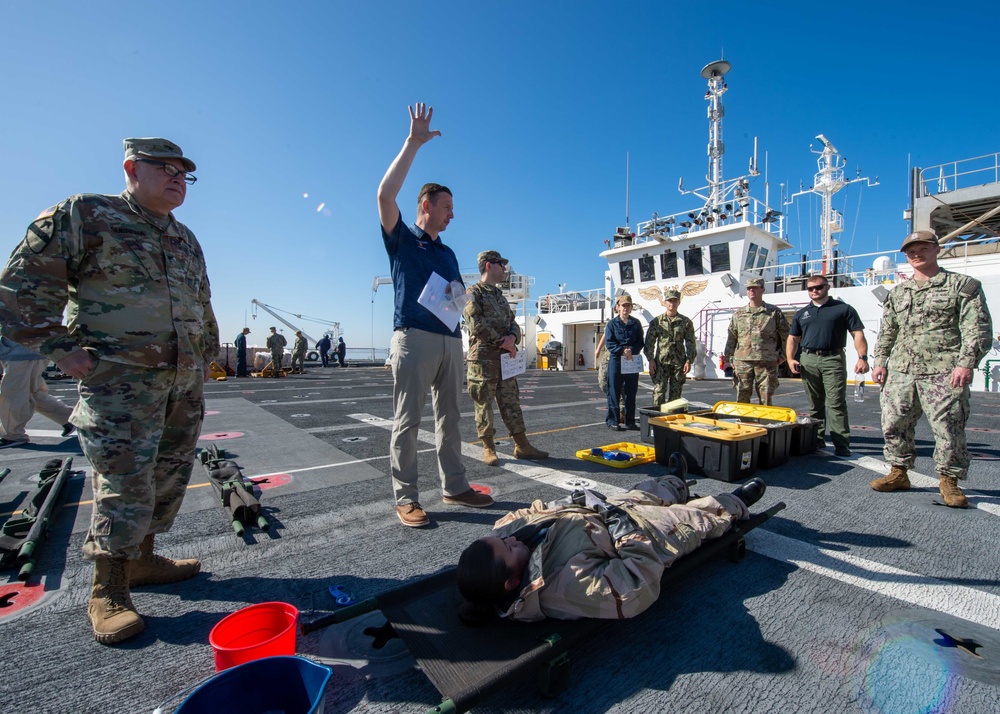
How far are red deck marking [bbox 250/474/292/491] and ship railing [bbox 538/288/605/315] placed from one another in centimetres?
2201

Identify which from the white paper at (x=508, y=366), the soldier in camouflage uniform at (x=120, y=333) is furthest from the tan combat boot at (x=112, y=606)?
the white paper at (x=508, y=366)

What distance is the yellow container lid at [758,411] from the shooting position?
4295 millimetres

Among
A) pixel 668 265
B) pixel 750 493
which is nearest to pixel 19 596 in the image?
pixel 750 493

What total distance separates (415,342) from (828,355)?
4271 millimetres

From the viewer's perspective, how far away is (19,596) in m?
1.87

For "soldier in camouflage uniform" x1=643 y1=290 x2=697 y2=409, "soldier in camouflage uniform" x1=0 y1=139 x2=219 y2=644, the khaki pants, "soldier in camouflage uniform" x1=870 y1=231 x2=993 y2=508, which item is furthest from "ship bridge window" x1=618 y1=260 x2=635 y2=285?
"soldier in camouflage uniform" x1=0 y1=139 x2=219 y2=644

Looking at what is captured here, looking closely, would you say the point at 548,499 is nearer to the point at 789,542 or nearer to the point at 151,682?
the point at 789,542

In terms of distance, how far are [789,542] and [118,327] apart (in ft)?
10.8

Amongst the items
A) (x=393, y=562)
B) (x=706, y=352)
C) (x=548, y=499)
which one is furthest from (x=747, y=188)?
(x=393, y=562)

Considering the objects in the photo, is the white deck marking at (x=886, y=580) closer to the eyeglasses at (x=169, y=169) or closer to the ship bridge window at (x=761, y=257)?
the eyeglasses at (x=169, y=169)

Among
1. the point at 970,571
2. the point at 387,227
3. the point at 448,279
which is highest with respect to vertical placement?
the point at 387,227

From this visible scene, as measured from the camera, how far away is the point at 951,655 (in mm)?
1475

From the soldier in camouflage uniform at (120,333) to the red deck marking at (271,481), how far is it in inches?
57.9

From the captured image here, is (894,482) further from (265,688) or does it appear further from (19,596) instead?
(19,596)
